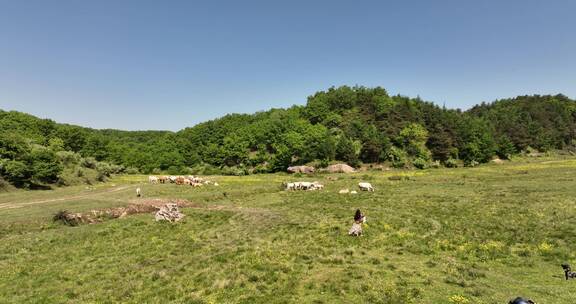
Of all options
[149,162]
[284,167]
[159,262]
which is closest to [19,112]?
[149,162]

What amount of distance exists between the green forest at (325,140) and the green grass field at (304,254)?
66674 mm

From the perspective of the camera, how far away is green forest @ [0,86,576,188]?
113812 millimetres

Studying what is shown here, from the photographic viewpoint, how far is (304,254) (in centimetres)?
2447

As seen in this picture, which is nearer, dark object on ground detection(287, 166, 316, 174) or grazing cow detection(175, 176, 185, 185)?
grazing cow detection(175, 176, 185, 185)

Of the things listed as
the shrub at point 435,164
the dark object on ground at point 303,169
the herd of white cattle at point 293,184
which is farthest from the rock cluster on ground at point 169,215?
the shrub at point 435,164

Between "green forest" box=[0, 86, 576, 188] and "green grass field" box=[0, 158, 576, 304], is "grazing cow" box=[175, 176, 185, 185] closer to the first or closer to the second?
"green grass field" box=[0, 158, 576, 304]

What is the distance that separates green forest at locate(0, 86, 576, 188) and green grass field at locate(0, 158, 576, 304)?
66.7 m

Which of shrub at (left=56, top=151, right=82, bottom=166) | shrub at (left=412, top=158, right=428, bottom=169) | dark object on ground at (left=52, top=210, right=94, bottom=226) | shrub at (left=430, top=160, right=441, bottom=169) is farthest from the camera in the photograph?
shrub at (left=430, top=160, right=441, bottom=169)

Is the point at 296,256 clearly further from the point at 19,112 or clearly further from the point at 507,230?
the point at 19,112

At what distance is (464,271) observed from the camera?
19.7 m

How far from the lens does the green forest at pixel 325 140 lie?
11381cm

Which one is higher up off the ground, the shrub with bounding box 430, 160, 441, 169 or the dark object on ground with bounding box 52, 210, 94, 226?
the shrub with bounding box 430, 160, 441, 169

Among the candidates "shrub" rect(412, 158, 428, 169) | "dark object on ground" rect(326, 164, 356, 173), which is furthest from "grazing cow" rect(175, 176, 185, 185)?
"shrub" rect(412, 158, 428, 169)

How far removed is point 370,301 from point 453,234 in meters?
14.6
